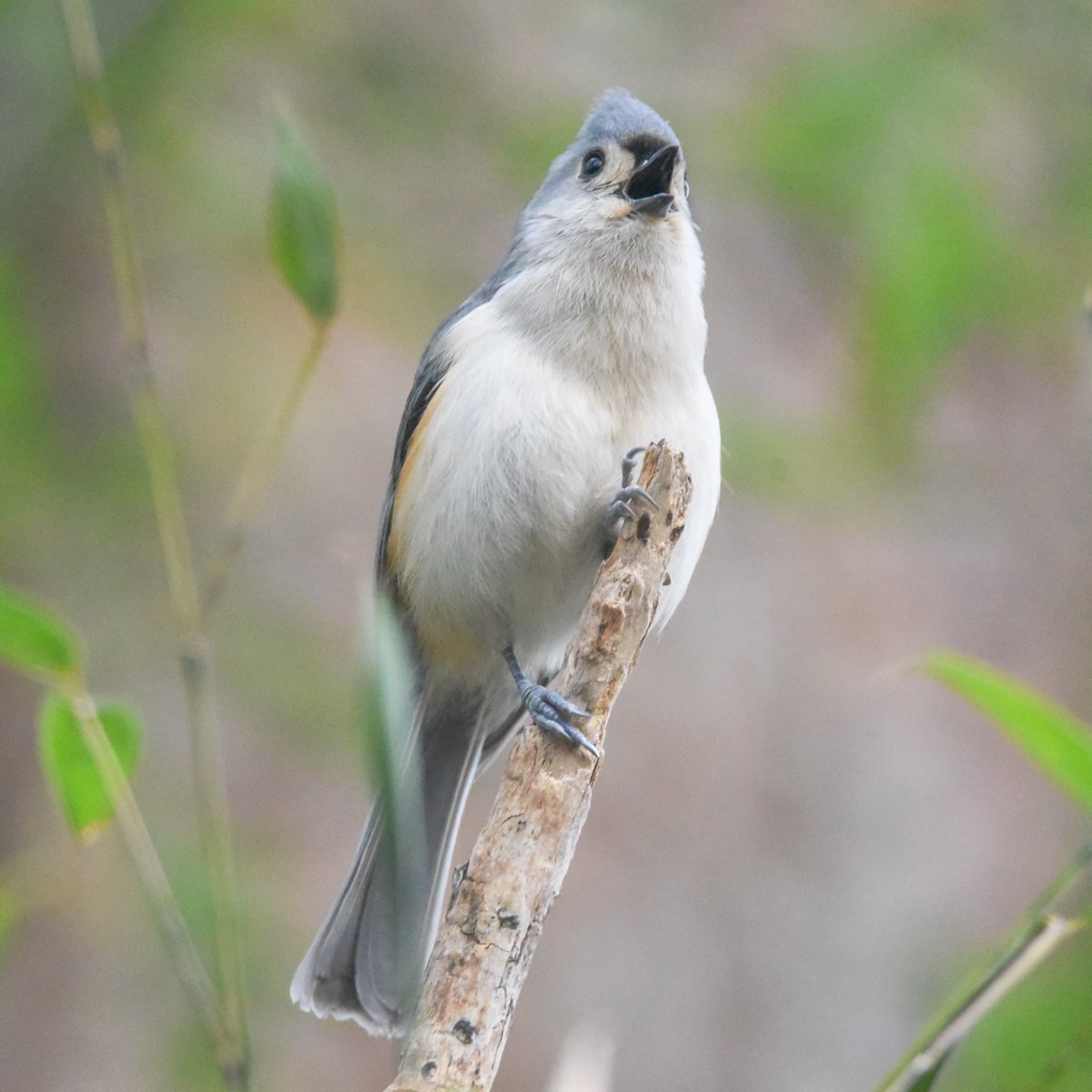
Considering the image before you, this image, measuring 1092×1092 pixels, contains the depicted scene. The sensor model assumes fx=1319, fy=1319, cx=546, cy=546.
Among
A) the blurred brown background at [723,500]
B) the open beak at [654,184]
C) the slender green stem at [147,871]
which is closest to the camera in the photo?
the slender green stem at [147,871]

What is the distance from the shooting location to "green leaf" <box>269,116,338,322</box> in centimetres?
134

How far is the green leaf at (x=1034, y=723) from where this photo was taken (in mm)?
1243

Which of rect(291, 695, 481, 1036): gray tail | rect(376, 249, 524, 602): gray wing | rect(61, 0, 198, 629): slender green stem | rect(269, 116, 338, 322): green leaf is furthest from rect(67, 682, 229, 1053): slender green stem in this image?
rect(376, 249, 524, 602): gray wing

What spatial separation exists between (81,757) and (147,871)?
22 cm

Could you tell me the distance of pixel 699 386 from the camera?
232 cm

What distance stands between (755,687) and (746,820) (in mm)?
421

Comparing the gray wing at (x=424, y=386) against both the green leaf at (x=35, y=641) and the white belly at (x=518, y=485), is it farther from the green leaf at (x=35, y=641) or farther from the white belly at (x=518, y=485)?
the green leaf at (x=35, y=641)

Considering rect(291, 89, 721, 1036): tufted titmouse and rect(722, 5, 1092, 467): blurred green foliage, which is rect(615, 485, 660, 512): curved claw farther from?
rect(722, 5, 1092, 467): blurred green foliage

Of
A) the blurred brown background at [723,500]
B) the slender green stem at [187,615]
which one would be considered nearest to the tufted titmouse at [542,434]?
the blurred brown background at [723,500]

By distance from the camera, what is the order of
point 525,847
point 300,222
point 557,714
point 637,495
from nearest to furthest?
point 300,222 < point 525,847 < point 557,714 < point 637,495

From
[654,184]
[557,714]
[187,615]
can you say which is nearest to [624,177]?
[654,184]

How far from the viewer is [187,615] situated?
56.2 inches

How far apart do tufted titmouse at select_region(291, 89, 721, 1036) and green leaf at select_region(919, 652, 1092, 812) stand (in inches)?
32.5

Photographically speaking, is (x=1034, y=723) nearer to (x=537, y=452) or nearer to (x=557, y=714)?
(x=557, y=714)
